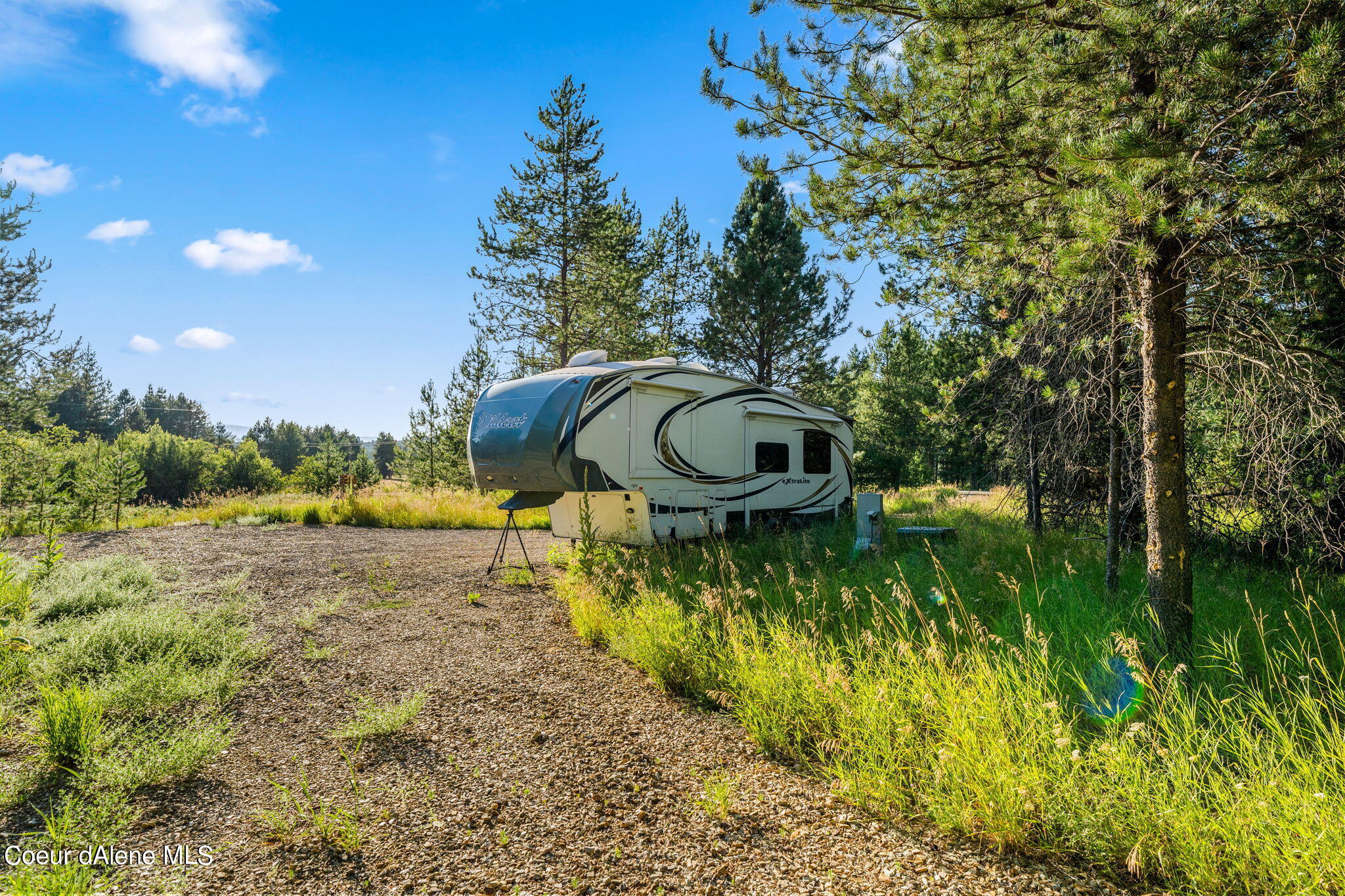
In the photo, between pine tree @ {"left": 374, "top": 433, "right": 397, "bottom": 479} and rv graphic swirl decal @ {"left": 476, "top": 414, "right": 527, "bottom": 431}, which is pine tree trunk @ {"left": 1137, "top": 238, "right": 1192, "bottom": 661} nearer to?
rv graphic swirl decal @ {"left": 476, "top": 414, "right": 527, "bottom": 431}

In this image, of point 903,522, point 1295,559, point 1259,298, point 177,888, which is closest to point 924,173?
point 1259,298

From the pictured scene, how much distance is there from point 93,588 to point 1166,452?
832 centimetres

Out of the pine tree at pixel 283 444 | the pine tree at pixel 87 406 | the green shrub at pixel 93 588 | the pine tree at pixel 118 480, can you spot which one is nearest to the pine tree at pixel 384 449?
the pine tree at pixel 283 444

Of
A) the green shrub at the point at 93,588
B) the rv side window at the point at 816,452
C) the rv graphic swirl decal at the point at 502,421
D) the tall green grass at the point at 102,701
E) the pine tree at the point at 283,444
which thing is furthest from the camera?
the pine tree at the point at 283,444

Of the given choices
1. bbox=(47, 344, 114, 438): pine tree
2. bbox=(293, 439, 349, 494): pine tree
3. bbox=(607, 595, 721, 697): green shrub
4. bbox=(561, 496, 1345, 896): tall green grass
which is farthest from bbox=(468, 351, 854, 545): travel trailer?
bbox=(47, 344, 114, 438): pine tree

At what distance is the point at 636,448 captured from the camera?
7.33m

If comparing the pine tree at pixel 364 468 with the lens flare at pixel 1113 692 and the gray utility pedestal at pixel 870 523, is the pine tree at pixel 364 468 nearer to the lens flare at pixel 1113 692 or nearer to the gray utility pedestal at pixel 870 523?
the gray utility pedestal at pixel 870 523

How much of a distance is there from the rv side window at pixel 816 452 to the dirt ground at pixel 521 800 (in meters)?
6.26

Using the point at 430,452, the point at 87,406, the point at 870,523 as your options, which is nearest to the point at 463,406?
Answer: the point at 430,452

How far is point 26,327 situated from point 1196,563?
92.5 ft

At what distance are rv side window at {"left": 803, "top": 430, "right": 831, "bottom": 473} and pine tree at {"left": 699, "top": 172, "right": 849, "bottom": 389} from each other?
7.70m

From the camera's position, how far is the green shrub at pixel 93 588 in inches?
197

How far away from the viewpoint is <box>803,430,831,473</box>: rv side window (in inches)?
399

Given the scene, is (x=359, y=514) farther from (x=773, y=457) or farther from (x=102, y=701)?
(x=102, y=701)
